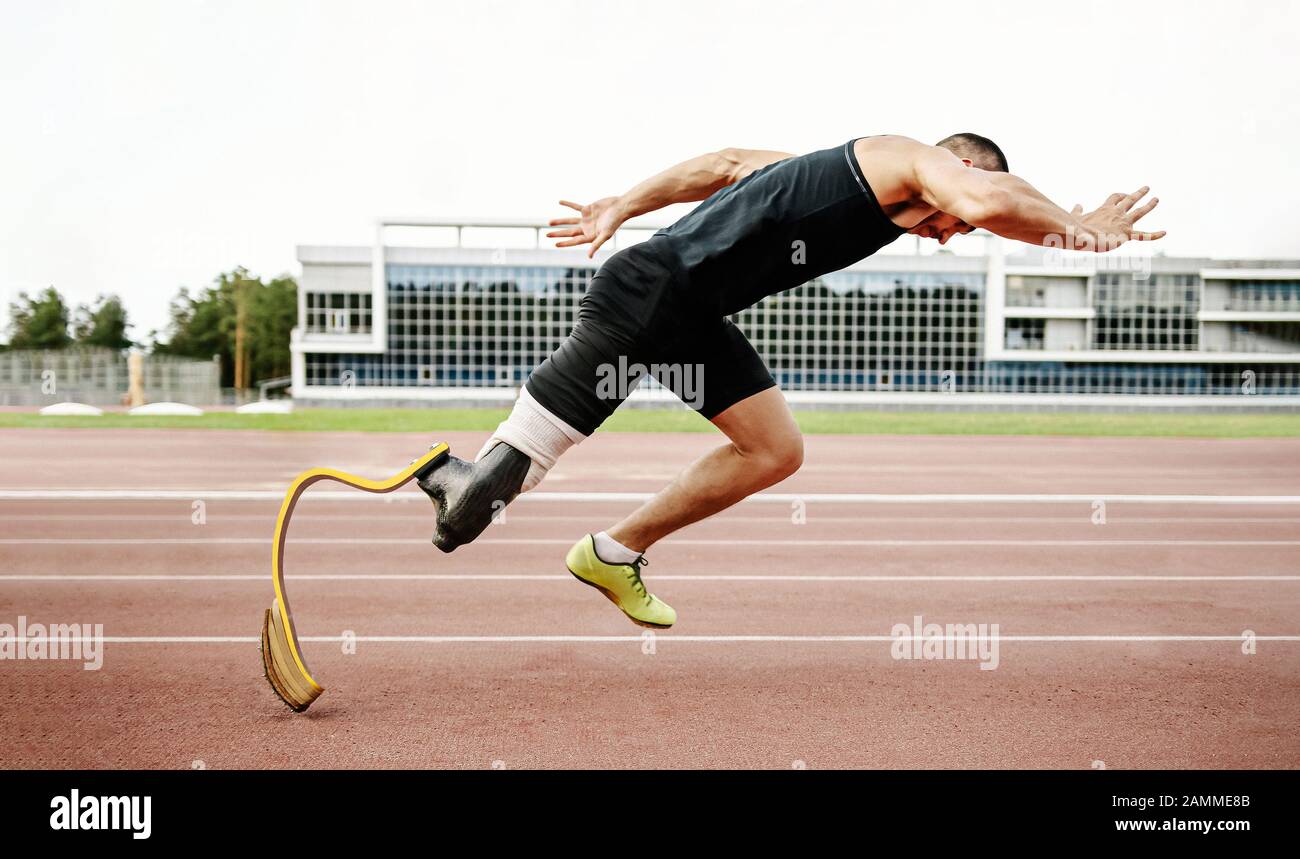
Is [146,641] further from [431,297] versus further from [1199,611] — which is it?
[431,297]

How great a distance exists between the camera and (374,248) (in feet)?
197

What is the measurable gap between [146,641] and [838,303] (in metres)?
59.1

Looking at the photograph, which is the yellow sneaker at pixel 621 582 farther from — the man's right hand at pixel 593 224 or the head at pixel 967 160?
the head at pixel 967 160

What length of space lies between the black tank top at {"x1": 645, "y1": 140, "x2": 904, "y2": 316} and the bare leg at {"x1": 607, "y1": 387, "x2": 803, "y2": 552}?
0.60 m

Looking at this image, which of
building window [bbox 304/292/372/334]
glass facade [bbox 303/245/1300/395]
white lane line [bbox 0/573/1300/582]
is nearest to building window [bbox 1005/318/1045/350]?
glass facade [bbox 303/245/1300/395]

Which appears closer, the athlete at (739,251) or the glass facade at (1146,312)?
the athlete at (739,251)

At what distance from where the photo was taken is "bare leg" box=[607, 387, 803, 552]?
140 inches

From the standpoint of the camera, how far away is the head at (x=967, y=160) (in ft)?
9.90

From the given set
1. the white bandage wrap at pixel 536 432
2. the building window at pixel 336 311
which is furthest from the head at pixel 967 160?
the building window at pixel 336 311

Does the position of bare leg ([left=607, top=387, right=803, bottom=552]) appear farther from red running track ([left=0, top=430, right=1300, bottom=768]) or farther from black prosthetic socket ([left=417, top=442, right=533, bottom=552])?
black prosthetic socket ([left=417, top=442, right=533, bottom=552])

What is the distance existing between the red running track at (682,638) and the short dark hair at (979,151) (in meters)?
1.82

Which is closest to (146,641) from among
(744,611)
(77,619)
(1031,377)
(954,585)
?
(77,619)

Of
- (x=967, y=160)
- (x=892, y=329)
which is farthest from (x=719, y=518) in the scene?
(x=892, y=329)
